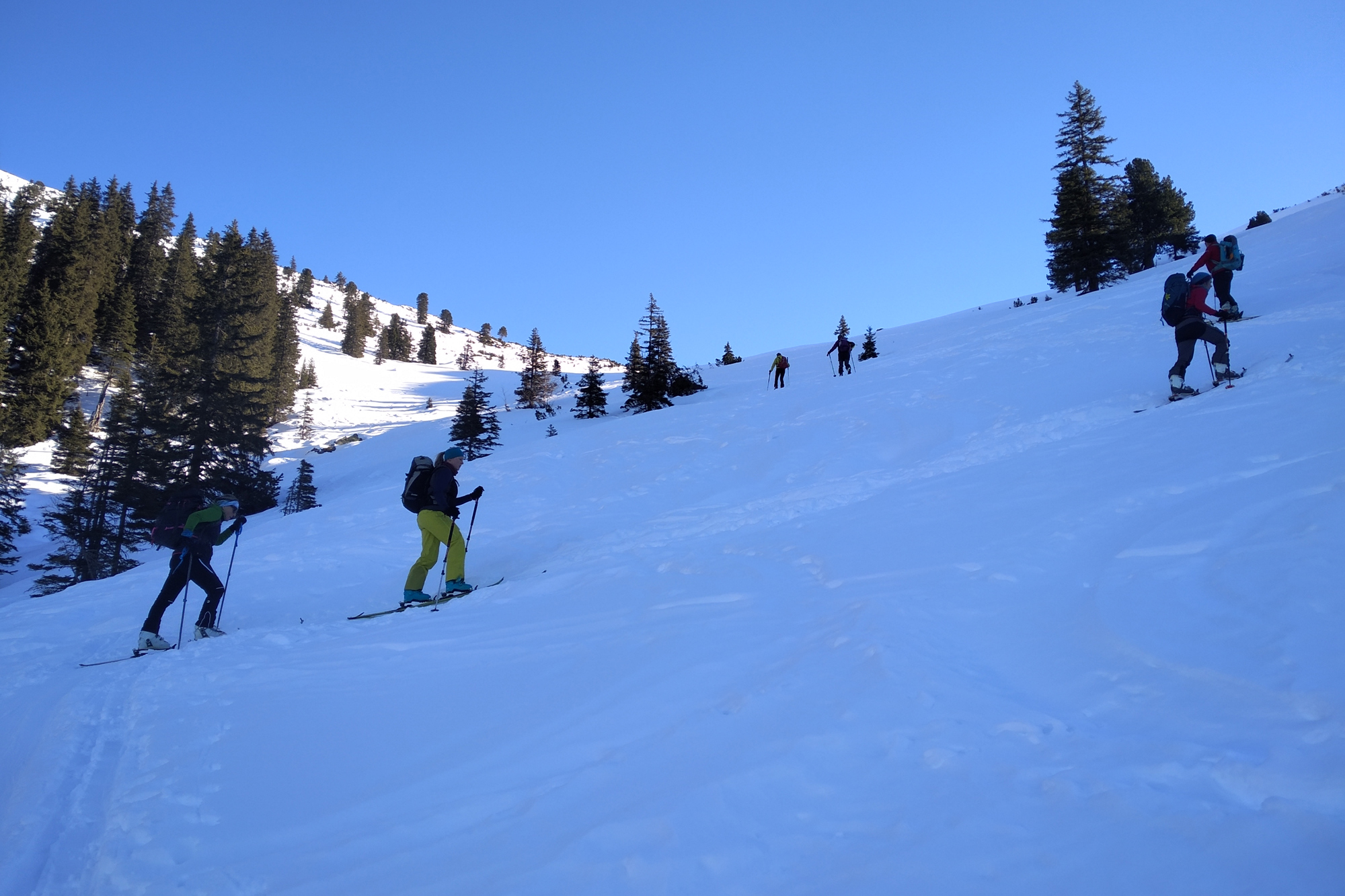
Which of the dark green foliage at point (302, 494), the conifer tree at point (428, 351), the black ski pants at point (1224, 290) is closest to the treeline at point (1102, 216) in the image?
the black ski pants at point (1224, 290)

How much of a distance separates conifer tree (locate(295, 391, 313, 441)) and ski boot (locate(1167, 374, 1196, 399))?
1912 inches

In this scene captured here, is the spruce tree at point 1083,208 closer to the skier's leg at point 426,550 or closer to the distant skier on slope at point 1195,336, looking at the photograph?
the distant skier on slope at point 1195,336

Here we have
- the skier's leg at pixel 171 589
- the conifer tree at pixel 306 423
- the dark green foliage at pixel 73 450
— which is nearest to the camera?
the skier's leg at pixel 171 589

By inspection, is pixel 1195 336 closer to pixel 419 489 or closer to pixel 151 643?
pixel 419 489

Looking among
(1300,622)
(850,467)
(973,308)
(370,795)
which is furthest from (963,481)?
(973,308)

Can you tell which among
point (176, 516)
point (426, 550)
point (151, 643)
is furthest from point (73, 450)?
point (426, 550)

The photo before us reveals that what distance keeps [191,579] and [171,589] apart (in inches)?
10.7

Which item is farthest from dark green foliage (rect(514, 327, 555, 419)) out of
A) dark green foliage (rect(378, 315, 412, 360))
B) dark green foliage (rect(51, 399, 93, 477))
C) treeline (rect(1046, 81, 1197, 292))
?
dark green foliage (rect(378, 315, 412, 360))

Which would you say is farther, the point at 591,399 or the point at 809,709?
the point at 591,399

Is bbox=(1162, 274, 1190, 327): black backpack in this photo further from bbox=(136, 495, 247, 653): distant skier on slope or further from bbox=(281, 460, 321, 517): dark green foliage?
bbox=(281, 460, 321, 517): dark green foliage

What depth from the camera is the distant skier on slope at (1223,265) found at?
34.0 ft

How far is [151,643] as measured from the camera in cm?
665

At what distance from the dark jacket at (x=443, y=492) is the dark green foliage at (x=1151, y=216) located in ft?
117

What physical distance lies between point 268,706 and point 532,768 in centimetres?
251
